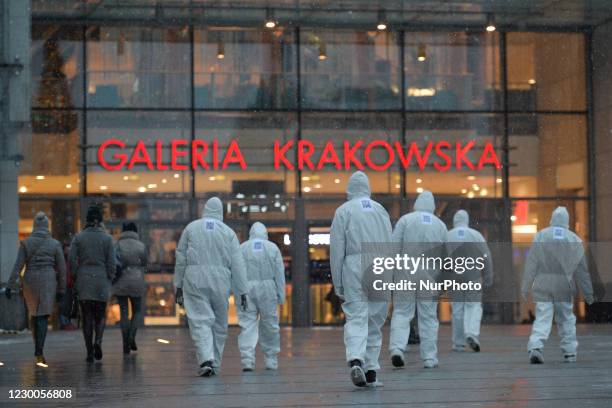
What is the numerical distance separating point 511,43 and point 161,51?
290 inches

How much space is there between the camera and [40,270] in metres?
16.1

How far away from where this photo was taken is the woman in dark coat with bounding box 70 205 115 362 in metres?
16.2

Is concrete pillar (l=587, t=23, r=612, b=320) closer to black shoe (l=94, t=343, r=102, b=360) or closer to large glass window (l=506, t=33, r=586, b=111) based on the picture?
large glass window (l=506, t=33, r=586, b=111)

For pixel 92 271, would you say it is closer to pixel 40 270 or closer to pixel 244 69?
pixel 40 270

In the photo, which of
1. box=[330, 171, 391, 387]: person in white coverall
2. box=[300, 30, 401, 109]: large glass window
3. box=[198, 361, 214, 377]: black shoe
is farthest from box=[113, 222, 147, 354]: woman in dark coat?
box=[300, 30, 401, 109]: large glass window

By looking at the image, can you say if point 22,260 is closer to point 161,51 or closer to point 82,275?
point 82,275

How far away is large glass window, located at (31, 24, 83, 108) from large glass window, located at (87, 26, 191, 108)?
241mm

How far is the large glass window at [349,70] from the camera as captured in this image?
27625mm

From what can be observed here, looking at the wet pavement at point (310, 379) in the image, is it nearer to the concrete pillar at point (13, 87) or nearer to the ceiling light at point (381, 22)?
the concrete pillar at point (13, 87)

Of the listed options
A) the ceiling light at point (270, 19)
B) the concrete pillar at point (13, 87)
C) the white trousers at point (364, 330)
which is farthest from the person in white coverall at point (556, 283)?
the ceiling light at point (270, 19)

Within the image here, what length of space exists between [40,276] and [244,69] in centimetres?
1210

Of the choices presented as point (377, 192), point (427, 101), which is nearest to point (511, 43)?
point (427, 101)

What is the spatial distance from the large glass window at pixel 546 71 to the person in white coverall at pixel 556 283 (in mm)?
12094

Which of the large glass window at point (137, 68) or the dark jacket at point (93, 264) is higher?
the large glass window at point (137, 68)
